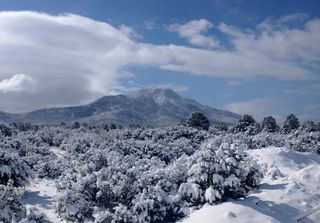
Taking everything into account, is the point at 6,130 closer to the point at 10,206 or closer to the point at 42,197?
the point at 42,197

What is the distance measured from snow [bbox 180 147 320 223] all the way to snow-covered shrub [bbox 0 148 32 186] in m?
12.9

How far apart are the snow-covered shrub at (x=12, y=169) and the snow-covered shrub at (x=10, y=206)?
27.8ft

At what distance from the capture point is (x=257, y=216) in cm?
1900

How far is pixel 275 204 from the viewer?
21.3 m

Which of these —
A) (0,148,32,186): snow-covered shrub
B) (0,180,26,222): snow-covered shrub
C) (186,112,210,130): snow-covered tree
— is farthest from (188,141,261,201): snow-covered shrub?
(186,112,210,130): snow-covered tree

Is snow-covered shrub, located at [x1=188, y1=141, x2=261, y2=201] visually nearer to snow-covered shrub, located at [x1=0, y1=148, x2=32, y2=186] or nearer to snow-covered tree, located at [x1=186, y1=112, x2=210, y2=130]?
snow-covered shrub, located at [x1=0, y1=148, x2=32, y2=186]

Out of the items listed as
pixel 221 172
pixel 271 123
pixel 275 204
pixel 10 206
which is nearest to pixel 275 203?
pixel 275 204

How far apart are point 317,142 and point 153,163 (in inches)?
1217

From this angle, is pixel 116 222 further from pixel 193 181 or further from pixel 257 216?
pixel 257 216

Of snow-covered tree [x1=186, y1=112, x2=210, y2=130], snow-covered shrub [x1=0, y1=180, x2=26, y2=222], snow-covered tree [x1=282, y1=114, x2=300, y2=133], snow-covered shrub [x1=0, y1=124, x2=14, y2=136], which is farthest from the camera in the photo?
snow-covered tree [x1=282, y1=114, x2=300, y2=133]

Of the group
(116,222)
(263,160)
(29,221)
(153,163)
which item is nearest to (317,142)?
(263,160)

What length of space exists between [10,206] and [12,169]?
10273mm

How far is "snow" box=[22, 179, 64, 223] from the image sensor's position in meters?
31.4

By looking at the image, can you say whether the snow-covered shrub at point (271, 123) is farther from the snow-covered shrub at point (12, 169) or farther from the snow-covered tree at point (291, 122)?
the snow-covered shrub at point (12, 169)
